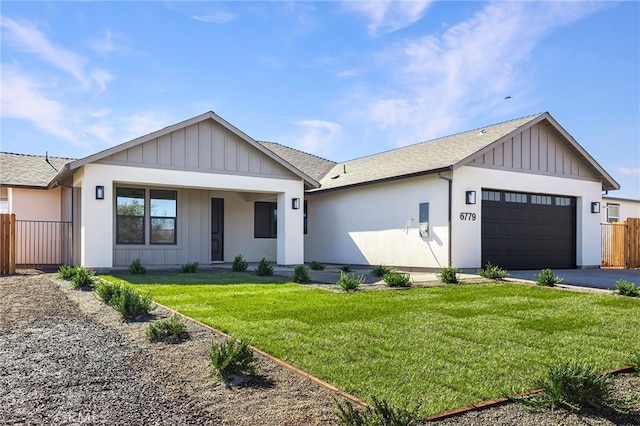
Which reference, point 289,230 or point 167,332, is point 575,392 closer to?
point 167,332

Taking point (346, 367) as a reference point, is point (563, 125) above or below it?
above

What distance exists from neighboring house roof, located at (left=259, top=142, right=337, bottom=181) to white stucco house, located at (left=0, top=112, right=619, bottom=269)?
3.18 metres

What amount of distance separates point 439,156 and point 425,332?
31.8 ft

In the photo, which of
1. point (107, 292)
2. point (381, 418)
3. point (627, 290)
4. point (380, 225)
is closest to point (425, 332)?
point (381, 418)

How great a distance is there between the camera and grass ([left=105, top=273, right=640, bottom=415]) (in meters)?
4.07

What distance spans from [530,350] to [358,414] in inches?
112

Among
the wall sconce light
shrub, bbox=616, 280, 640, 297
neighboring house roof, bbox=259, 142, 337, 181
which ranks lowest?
shrub, bbox=616, 280, 640, 297

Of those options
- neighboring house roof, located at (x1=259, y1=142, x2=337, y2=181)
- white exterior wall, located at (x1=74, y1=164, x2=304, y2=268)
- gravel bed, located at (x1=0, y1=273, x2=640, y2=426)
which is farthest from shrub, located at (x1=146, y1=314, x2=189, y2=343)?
neighboring house roof, located at (x1=259, y1=142, x2=337, y2=181)

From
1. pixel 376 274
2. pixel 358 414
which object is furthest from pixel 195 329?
pixel 376 274

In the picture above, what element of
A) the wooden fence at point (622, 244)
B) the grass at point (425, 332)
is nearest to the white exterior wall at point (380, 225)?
the grass at point (425, 332)

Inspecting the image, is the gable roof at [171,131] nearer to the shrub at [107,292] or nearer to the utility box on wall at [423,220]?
the utility box on wall at [423,220]

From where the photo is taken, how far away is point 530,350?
16.6 ft

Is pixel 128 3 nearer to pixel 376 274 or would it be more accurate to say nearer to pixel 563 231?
pixel 376 274

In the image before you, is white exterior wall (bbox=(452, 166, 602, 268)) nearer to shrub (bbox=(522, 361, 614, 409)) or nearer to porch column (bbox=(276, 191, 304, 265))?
porch column (bbox=(276, 191, 304, 265))
